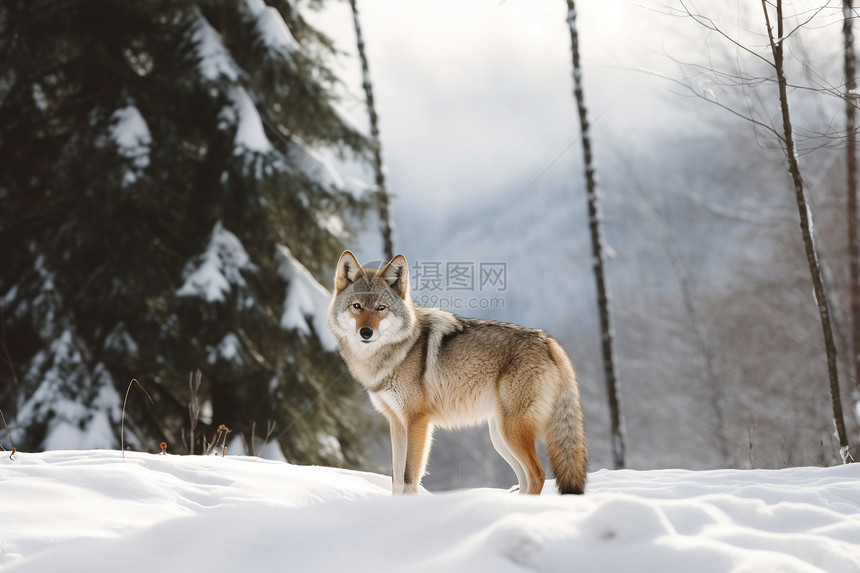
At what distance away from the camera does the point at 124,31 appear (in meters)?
10.6

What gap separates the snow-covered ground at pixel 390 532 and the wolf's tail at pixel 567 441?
1.21 meters

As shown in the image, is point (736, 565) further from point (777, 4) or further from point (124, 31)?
point (124, 31)

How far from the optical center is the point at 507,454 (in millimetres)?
5035

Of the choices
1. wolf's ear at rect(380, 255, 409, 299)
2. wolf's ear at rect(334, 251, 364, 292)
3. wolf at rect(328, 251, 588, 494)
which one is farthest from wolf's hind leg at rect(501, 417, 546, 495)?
wolf's ear at rect(334, 251, 364, 292)

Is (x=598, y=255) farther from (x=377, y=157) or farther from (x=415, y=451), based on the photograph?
(x=415, y=451)

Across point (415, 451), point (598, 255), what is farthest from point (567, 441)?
point (598, 255)

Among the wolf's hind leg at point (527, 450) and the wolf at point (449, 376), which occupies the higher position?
the wolf at point (449, 376)

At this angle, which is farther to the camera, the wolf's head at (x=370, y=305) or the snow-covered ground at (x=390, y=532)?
the wolf's head at (x=370, y=305)

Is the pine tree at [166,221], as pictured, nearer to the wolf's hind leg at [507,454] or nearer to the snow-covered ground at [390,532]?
the wolf's hind leg at [507,454]

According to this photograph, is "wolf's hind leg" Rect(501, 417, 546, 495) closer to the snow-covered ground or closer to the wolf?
the wolf

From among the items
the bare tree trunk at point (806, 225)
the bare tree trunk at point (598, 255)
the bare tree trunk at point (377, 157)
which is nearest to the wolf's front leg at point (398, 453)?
the bare tree trunk at point (806, 225)

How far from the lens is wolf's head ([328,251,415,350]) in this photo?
4738mm

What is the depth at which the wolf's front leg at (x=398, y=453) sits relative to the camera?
15.5 ft

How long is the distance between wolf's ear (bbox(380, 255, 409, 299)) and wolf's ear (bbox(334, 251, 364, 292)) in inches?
8.6
